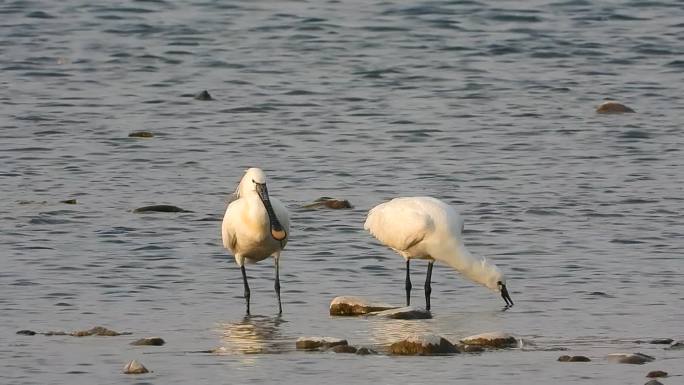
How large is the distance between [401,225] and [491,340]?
2.82m

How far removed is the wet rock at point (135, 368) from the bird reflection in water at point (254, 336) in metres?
0.86

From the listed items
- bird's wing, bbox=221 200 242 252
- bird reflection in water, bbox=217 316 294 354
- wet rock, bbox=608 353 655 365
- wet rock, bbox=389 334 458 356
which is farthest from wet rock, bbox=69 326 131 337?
wet rock, bbox=608 353 655 365

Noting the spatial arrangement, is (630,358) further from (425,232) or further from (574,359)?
(425,232)

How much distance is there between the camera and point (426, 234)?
12461 millimetres

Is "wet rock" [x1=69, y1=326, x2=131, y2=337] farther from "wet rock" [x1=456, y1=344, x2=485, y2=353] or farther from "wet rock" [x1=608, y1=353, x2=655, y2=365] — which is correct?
"wet rock" [x1=608, y1=353, x2=655, y2=365]

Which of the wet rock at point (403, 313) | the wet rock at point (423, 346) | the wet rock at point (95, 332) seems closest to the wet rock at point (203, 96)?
the wet rock at point (403, 313)

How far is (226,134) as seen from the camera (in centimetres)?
1956

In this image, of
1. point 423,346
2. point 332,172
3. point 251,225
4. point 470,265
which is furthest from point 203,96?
point 423,346

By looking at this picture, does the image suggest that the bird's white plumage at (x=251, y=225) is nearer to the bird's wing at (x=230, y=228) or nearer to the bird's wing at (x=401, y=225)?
the bird's wing at (x=230, y=228)

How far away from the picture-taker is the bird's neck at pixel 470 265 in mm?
11883

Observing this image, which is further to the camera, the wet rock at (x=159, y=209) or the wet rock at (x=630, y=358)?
the wet rock at (x=159, y=209)

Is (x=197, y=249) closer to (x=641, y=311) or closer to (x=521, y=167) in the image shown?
(x=641, y=311)

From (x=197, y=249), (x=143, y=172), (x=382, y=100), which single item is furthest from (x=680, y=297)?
(x=382, y=100)

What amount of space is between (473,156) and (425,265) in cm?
434
